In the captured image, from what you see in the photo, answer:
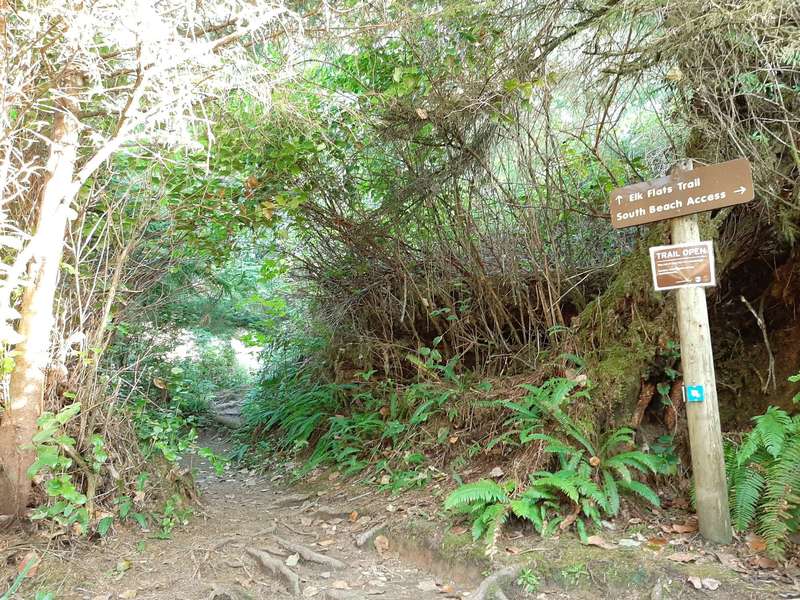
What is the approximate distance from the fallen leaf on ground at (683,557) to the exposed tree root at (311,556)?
2.72 meters

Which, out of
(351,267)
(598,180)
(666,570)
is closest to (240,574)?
(666,570)

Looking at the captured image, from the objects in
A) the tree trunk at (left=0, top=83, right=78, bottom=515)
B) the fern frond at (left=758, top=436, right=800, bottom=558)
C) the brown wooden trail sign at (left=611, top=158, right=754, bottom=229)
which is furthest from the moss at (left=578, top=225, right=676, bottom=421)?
the tree trunk at (left=0, top=83, right=78, bottom=515)

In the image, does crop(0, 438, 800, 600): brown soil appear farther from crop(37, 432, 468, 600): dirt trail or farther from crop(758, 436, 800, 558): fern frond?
crop(758, 436, 800, 558): fern frond

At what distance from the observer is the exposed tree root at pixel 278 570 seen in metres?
4.60

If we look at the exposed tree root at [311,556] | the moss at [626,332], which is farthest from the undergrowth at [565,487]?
the exposed tree root at [311,556]

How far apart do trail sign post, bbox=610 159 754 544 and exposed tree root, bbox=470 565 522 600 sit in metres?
1.51

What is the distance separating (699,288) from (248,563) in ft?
14.9

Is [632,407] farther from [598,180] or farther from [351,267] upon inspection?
[351,267]

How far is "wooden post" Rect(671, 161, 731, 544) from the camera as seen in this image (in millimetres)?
4215

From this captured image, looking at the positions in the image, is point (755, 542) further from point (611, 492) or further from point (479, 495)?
point (479, 495)

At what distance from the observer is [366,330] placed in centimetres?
938

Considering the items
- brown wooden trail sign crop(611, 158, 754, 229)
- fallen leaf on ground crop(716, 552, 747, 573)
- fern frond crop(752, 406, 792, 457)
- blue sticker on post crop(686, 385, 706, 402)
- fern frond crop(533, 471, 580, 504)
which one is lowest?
fallen leaf on ground crop(716, 552, 747, 573)

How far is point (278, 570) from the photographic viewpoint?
15.8ft

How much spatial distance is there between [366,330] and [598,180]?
4383 mm
